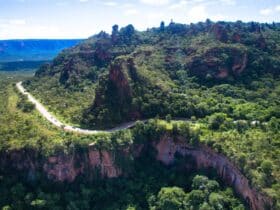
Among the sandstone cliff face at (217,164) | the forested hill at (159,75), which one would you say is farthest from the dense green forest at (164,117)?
the sandstone cliff face at (217,164)

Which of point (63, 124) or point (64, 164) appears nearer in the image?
point (64, 164)

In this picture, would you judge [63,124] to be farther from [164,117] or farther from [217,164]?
A: [217,164]

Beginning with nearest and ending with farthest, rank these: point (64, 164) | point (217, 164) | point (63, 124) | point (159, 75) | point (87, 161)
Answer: point (217, 164) < point (64, 164) < point (87, 161) < point (63, 124) < point (159, 75)

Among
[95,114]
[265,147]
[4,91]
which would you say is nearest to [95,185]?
[95,114]

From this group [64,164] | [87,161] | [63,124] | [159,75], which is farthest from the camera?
[159,75]

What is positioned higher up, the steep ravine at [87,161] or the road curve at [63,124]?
the road curve at [63,124]

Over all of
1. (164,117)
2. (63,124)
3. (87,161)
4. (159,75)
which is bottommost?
(87,161)

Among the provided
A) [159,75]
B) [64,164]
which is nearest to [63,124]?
[64,164]

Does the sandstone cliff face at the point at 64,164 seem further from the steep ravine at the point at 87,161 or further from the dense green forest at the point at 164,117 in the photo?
the dense green forest at the point at 164,117
